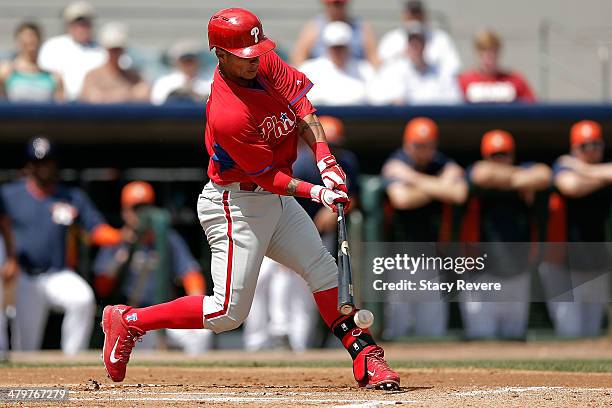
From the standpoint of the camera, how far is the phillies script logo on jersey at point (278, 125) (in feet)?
17.7

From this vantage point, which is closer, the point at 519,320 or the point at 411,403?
the point at 411,403

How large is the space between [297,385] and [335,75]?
5052mm

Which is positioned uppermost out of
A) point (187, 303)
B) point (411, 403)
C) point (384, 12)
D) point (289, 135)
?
point (384, 12)

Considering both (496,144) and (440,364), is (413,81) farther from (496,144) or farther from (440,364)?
(440,364)

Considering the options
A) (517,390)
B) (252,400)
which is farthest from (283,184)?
(517,390)

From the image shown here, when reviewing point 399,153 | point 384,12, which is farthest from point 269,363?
point 384,12

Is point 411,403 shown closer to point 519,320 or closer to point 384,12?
point 519,320

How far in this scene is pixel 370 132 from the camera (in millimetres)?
10805

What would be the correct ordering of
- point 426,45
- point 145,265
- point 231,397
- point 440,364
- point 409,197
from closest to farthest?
point 231,397 → point 440,364 → point 409,197 → point 145,265 → point 426,45

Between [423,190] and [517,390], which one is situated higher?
[423,190]

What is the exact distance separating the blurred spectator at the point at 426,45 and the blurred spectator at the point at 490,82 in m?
0.24

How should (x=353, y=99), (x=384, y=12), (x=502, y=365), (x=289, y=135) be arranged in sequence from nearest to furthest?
1. (x=289, y=135)
2. (x=502, y=365)
3. (x=353, y=99)
4. (x=384, y=12)

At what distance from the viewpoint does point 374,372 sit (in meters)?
5.58

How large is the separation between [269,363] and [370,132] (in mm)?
3442
